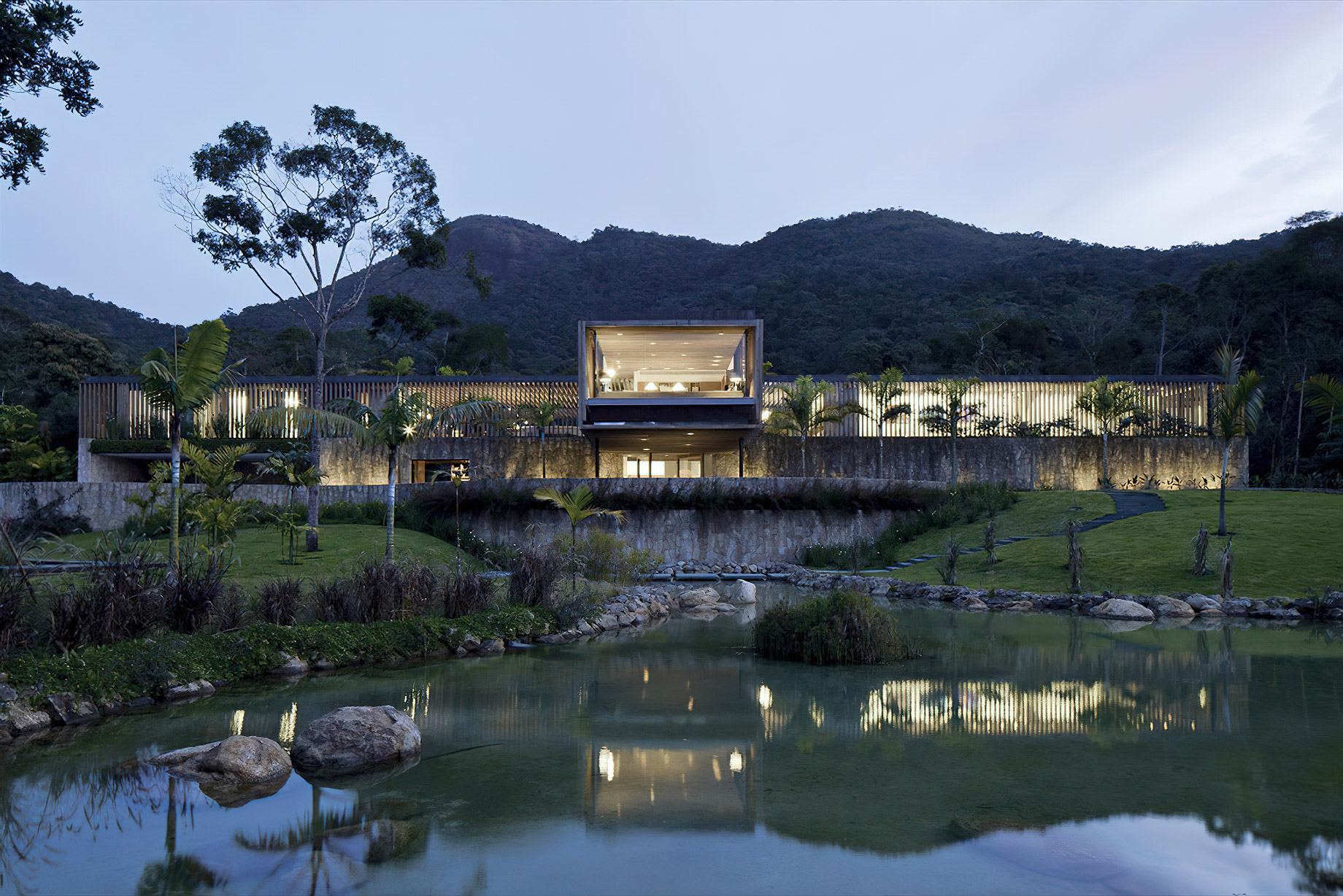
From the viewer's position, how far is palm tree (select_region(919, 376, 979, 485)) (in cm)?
3434

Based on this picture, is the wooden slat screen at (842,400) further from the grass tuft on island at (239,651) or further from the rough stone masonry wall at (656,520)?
the grass tuft on island at (239,651)

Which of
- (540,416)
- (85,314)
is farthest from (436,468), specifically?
(85,314)

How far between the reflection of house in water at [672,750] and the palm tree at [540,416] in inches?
919

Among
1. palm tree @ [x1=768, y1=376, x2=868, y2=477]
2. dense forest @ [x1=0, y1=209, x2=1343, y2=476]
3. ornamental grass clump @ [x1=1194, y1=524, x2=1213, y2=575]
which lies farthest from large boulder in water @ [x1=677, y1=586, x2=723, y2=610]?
palm tree @ [x1=768, y1=376, x2=868, y2=477]

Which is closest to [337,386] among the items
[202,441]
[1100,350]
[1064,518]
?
[202,441]

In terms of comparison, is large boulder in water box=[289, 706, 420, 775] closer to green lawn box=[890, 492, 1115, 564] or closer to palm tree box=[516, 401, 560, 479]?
green lawn box=[890, 492, 1115, 564]

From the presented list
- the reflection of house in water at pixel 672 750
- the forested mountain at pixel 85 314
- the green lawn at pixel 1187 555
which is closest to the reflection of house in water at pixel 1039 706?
the reflection of house in water at pixel 672 750

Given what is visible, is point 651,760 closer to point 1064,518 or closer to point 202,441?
point 1064,518

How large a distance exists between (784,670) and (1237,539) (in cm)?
1639

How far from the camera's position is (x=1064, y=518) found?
89.5 ft

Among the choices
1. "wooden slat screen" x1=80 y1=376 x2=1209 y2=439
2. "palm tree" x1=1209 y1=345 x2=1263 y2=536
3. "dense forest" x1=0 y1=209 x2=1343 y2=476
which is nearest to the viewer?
"palm tree" x1=1209 y1=345 x2=1263 y2=536

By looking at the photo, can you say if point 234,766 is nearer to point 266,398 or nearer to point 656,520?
point 656,520

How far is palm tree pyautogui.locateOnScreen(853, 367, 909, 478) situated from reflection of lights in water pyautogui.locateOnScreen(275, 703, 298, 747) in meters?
28.5

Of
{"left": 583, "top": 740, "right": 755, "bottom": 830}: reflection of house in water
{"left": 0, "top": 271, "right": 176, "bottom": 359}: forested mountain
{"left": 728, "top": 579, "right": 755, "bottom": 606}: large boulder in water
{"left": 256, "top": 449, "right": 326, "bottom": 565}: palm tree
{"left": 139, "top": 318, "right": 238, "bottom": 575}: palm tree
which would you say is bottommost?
{"left": 728, "top": 579, "right": 755, "bottom": 606}: large boulder in water
